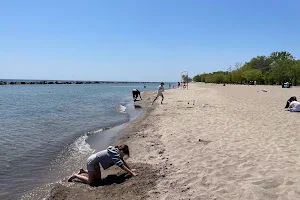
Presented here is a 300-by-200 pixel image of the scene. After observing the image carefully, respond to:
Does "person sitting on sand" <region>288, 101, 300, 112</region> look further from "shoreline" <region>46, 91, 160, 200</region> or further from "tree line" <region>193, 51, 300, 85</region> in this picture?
"tree line" <region>193, 51, 300, 85</region>

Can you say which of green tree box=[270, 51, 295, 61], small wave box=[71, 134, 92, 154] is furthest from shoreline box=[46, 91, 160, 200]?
green tree box=[270, 51, 295, 61]

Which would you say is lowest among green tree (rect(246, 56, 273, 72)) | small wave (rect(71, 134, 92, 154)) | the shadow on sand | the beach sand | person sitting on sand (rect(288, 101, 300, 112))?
small wave (rect(71, 134, 92, 154))

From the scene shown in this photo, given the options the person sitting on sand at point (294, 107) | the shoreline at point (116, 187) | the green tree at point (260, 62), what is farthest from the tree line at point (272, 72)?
the shoreline at point (116, 187)

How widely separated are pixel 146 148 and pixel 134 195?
391 centimetres

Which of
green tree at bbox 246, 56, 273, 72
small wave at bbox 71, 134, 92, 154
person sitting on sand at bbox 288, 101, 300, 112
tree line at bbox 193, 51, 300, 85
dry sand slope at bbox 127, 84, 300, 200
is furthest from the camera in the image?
green tree at bbox 246, 56, 273, 72

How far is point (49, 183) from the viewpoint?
7.25m

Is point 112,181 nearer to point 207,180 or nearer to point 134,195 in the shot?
point 134,195

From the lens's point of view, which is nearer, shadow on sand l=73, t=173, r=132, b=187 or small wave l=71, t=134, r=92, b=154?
shadow on sand l=73, t=173, r=132, b=187

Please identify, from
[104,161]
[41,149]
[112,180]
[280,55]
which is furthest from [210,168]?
[280,55]

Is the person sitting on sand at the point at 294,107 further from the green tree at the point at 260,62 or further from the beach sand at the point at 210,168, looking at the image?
the green tree at the point at 260,62

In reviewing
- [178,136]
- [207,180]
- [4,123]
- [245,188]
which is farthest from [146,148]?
[4,123]

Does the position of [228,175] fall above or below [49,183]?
above

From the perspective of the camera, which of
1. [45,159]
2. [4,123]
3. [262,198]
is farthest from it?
[4,123]

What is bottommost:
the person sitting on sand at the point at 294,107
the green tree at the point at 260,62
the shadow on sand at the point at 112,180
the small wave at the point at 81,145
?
the small wave at the point at 81,145
